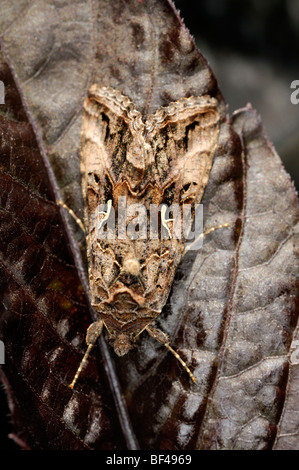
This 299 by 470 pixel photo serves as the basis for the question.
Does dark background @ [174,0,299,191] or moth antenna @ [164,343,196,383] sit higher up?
dark background @ [174,0,299,191]

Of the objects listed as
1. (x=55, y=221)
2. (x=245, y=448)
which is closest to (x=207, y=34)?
(x=55, y=221)

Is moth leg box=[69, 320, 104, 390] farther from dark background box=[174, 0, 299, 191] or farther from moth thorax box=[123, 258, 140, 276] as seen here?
dark background box=[174, 0, 299, 191]

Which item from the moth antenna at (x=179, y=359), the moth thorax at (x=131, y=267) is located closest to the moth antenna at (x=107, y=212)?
the moth thorax at (x=131, y=267)

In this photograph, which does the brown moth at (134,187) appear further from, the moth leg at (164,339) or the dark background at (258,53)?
the dark background at (258,53)

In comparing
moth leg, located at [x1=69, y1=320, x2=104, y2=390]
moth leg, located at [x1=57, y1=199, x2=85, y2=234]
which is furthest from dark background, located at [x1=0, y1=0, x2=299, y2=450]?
moth leg, located at [x1=69, y1=320, x2=104, y2=390]

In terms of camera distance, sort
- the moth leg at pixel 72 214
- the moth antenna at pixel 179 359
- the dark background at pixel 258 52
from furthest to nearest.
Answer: the dark background at pixel 258 52 → the moth leg at pixel 72 214 → the moth antenna at pixel 179 359
